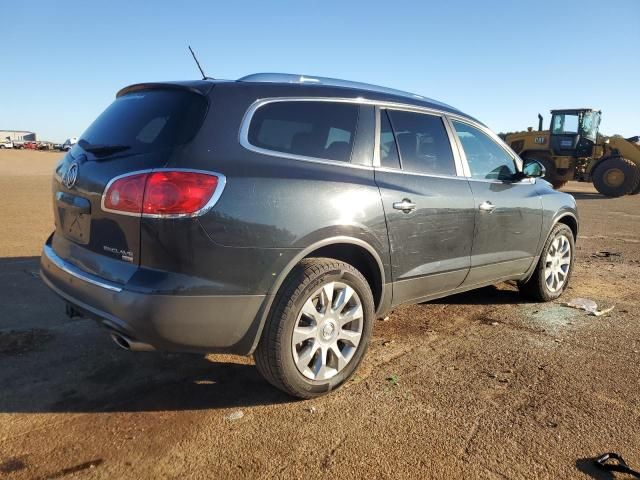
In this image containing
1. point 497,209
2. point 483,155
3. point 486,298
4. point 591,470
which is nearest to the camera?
point 591,470

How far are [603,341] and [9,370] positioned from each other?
424 centimetres

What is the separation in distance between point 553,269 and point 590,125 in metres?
16.3

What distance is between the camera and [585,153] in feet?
62.5

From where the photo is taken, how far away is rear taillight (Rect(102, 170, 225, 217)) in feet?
8.39

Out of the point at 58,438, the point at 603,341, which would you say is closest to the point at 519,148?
the point at 603,341

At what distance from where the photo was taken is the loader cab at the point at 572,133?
18.8 metres

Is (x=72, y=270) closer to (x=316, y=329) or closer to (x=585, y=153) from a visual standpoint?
(x=316, y=329)

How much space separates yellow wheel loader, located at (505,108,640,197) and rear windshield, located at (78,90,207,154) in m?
17.9

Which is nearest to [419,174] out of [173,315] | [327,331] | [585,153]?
[327,331]

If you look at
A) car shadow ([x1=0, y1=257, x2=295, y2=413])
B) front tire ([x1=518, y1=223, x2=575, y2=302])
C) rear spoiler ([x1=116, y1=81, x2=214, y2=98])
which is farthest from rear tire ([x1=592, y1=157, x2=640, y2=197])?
rear spoiler ([x1=116, y1=81, x2=214, y2=98])

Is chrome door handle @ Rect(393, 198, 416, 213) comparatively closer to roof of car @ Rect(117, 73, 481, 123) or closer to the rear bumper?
roof of car @ Rect(117, 73, 481, 123)

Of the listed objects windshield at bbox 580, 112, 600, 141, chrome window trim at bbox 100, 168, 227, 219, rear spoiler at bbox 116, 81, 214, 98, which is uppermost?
windshield at bbox 580, 112, 600, 141

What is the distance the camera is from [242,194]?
8.77 feet

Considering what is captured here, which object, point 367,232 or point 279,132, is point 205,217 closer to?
point 279,132
